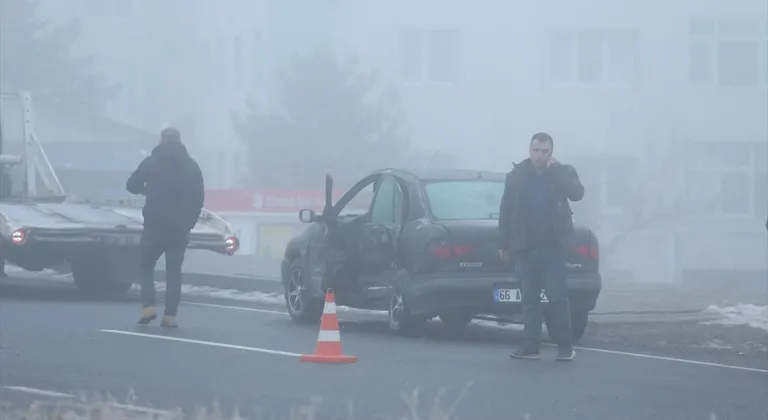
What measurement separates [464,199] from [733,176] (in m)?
27.5

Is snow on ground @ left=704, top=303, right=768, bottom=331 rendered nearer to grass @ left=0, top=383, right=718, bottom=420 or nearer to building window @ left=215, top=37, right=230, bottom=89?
grass @ left=0, top=383, right=718, bottom=420

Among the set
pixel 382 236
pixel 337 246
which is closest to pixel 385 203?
pixel 382 236

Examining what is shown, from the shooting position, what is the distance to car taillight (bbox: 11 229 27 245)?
15.9 metres

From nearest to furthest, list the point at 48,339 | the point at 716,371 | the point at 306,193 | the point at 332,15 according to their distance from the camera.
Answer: the point at 716,371
the point at 48,339
the point at 306,193
the point at 332,15

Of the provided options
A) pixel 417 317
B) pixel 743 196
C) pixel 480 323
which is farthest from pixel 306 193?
pixel 417 317

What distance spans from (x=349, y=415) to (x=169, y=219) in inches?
220

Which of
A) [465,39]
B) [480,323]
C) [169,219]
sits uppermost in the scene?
[465,39]

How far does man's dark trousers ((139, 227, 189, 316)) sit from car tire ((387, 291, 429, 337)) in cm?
182

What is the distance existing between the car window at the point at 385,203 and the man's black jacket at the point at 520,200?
2.16 metres

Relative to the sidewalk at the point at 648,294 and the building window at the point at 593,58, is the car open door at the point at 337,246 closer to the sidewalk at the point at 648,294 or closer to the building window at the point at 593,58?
the sidewalk at the point at 648,294

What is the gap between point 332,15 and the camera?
40.9 metres

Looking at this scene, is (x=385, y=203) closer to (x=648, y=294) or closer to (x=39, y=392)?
(x=648, y=294)

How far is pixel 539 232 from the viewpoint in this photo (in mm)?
10922

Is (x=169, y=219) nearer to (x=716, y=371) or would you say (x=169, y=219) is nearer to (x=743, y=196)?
(x=716, y=371)
